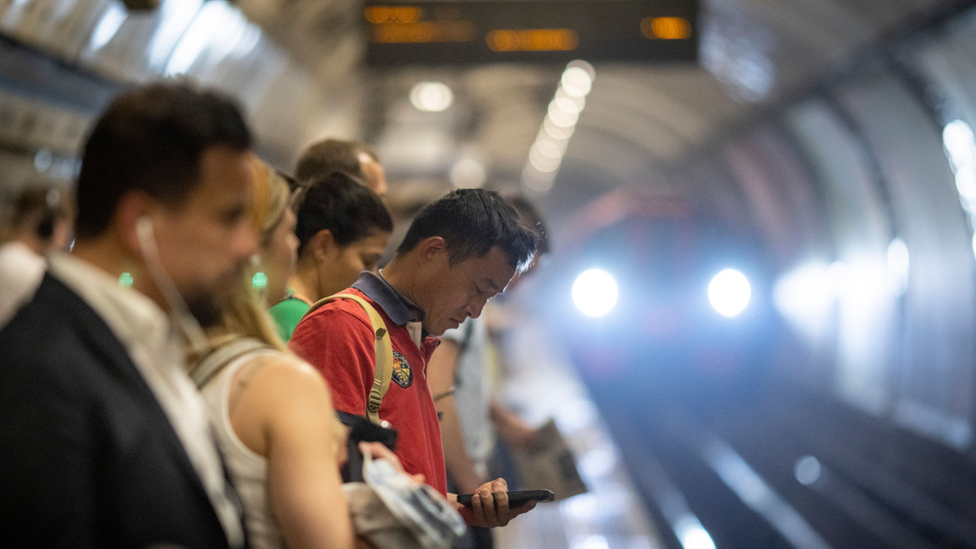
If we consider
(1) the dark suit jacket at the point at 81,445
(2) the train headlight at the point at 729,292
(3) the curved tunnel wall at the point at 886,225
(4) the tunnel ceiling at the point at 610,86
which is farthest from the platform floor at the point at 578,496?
(4) the tunnel ceiling at the point at 610,86

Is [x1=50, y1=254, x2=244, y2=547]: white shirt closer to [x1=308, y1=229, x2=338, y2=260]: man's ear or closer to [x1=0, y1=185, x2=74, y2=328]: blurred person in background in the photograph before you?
[x1=308, y1=229, x2=338, y2=260]: man's ear

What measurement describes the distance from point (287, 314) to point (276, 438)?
964mm

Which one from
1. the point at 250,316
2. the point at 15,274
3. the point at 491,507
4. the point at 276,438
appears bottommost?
the point at 15,274

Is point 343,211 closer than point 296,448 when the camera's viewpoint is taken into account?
No

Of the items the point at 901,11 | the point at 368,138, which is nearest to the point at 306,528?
the point at 901,11

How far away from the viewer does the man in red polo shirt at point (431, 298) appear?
2.17 m

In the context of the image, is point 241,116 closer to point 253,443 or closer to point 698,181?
point 253,443

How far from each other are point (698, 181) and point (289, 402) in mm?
17758

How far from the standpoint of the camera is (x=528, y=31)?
319 inches

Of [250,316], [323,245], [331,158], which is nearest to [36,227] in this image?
[331,158]

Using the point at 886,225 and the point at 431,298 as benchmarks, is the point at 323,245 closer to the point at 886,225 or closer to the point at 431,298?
the point at 431,298

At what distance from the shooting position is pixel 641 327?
12141 mm

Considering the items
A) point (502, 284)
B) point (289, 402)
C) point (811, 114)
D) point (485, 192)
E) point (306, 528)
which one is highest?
point (811, 114)

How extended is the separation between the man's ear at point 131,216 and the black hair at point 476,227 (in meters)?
0.90
